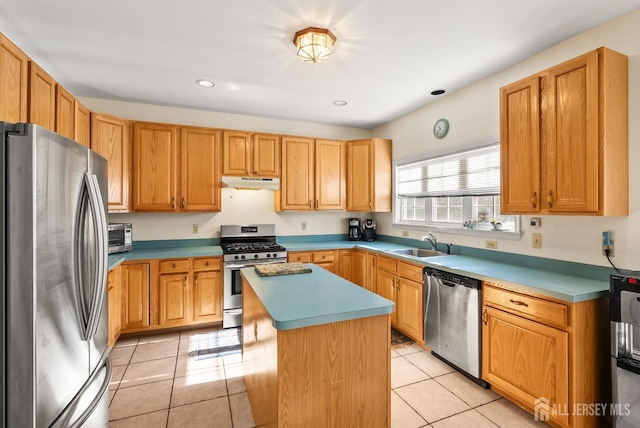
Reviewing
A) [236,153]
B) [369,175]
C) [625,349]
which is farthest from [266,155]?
[625,349]

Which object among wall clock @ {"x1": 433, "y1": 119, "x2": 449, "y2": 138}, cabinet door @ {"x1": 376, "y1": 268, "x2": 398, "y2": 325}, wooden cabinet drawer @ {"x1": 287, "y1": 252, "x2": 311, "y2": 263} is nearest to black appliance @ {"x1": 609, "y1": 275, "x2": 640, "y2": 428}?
cabinet door @ {"x1": 376, "y1": 268, "x2": 398, "y2": 325}

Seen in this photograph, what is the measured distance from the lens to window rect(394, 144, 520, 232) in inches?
119

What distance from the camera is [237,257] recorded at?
3.64 metres

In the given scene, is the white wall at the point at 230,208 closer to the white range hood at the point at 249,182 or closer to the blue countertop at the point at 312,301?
the white range hood at the point at 249,182

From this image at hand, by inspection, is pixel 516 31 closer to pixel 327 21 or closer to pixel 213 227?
pixel 327 21

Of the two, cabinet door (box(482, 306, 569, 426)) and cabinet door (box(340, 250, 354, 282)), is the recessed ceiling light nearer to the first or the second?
cabinet door (box(340, 250, 354, 282))

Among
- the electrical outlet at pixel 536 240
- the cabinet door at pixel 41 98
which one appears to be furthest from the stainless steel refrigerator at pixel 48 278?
the electrical outlet at pixel 536 240

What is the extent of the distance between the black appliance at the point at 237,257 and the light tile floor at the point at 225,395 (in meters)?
0.69

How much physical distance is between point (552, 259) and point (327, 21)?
249cm

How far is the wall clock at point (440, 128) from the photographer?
138 inches

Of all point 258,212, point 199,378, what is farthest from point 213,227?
point 199,378

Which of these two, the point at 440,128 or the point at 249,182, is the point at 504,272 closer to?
the point at 440,128

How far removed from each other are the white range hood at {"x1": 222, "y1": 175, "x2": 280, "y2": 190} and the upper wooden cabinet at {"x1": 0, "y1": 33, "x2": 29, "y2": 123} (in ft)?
6.61

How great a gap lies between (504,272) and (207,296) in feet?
9.96
